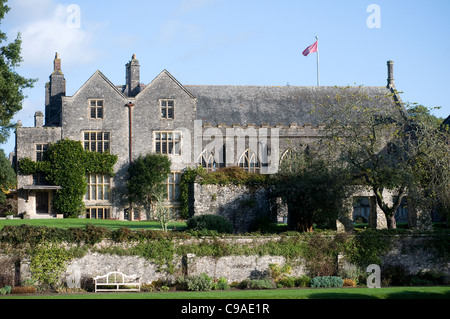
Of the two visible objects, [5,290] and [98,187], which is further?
[98,187]

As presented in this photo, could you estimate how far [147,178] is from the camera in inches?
1560

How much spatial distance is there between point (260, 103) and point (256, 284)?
2415cm

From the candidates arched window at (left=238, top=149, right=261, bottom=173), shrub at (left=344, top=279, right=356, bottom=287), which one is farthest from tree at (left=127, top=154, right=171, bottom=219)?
shrub at (left=344, top=279, right=356, bottom=287)

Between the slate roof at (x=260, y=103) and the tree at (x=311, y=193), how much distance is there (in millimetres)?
13828

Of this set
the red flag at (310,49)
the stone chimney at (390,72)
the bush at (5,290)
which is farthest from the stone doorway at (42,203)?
the stone chimney at (390,72)

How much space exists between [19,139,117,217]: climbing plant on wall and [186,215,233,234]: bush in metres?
15.0

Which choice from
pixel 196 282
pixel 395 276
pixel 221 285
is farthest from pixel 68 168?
pixel 395 276

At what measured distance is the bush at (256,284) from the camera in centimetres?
2208

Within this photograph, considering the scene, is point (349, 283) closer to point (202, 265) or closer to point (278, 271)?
point (278, 271)

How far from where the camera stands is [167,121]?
41000mm

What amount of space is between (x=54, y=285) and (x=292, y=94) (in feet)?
91.2

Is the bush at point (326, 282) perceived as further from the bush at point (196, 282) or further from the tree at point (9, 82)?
the tree at point (9, 82)

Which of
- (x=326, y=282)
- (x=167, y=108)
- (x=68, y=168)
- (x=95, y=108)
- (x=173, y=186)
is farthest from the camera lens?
(x=167, y=108)

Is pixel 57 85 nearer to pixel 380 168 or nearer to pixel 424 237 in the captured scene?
pixel 380 168
